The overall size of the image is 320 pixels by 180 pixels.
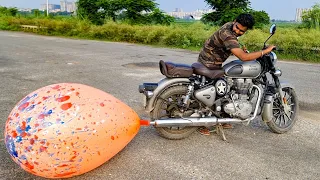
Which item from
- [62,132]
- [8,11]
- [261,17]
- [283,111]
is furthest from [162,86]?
[8,11]

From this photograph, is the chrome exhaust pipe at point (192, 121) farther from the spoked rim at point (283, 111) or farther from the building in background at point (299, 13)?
the building in background at point (299, 13)

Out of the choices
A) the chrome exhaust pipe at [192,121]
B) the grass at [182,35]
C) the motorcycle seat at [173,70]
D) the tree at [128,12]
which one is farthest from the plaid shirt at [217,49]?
the tree at [128,12]

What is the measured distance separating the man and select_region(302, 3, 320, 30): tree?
15127 millimetres

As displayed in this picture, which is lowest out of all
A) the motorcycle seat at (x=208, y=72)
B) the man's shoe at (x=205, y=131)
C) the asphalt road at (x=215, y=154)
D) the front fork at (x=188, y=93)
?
the asphalt road at (x=215, y=154)

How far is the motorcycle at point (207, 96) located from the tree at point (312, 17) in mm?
14925

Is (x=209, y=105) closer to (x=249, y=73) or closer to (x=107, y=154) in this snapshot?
(x=249, y=73)

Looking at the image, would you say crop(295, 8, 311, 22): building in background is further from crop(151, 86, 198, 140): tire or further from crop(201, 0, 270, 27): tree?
crop(151, 86, 198, 140): tire

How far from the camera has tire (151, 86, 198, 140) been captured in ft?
13.7

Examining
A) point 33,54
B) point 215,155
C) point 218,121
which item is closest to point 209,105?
point 218,121

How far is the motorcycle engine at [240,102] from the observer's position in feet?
14.0

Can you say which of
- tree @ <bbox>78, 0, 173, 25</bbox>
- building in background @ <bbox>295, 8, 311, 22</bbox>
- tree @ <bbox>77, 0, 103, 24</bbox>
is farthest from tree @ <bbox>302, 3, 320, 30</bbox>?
tree @ <bbox>77, 0, 103, 24</bbox>

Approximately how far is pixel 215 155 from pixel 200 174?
55 cm

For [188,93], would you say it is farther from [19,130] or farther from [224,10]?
[224,10]

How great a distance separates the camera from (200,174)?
11.3ft
